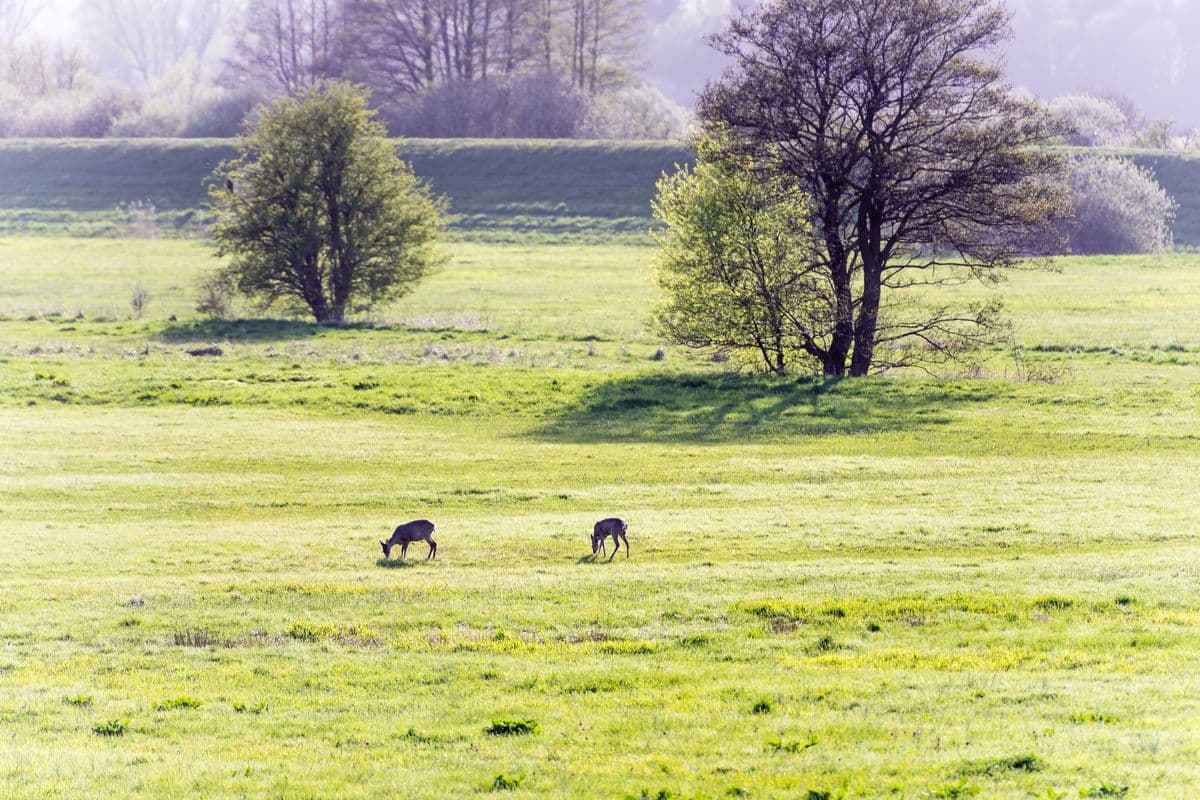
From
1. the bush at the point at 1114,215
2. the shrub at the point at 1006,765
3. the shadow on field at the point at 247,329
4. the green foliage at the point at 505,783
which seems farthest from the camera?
the bush at the point at 1114,215

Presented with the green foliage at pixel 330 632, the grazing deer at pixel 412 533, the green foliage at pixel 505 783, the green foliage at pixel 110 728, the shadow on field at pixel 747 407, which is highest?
the shadow on field at pixel 747 407

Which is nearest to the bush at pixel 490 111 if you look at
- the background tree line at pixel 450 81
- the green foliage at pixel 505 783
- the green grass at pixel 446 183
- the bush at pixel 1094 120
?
Result: the background tree line at pixel 450 81

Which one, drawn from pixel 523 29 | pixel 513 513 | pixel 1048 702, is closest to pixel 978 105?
pixel 513 513

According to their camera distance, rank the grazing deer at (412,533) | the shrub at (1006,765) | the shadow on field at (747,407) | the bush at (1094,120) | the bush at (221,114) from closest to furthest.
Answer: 1. the shrub at (1006,765)
2. the grazing deer at (412,533)
3. the shadow on field at (747,407)
4. the bush at (1094,120)
5. the bush at (221,114)

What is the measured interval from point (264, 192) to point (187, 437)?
81.9 feet

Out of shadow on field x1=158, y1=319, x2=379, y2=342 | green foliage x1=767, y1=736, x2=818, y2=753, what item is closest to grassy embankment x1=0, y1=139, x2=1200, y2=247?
shadow on field x1=158, y1=319, x2=379, y2=342

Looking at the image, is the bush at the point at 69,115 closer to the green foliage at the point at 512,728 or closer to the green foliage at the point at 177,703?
the green foliage at the point at 177,703

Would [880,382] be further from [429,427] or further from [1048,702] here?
[1048,702]

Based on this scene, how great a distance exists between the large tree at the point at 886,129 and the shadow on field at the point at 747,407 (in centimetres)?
299

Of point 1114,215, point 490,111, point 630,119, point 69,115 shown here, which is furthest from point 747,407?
point 69,115

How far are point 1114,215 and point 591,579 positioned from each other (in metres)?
81.5

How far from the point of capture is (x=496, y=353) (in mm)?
48156

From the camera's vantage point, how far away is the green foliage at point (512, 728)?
40.9ft

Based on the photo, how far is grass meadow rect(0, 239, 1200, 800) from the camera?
11.5 meters
